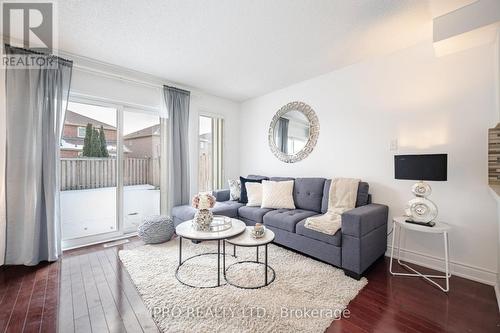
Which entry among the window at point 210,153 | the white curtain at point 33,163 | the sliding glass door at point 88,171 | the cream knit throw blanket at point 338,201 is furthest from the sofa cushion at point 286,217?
the white curtain at point 33,163

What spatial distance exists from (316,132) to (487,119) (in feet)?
6.02

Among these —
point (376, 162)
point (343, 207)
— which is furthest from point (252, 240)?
point (376, 162)

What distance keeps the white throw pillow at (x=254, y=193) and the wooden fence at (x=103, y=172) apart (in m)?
1.61

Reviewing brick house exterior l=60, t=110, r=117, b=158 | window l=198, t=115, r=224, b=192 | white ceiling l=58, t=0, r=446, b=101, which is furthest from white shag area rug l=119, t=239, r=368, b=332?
white ceiling l=58, t=0, r=446, b=101

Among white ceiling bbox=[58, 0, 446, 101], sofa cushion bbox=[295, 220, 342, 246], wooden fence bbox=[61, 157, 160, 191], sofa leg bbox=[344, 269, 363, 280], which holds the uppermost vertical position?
white ceiling bbox=[58, 0, 446, 101]

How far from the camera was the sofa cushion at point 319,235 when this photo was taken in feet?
7.11

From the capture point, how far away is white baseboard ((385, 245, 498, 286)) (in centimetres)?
201

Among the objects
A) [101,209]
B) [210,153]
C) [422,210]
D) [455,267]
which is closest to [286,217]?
[422,210]

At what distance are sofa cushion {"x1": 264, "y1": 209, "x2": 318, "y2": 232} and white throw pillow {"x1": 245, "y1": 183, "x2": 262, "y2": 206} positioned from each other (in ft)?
1.41

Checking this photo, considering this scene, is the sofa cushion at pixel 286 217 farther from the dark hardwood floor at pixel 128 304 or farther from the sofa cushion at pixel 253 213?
the dark hardwood floor at pixel 128 304

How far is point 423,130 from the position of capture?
7.82 feet

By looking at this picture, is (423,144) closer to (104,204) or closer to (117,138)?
(117,138)

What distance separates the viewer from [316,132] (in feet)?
11.1

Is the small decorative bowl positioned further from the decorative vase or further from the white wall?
the white wall
